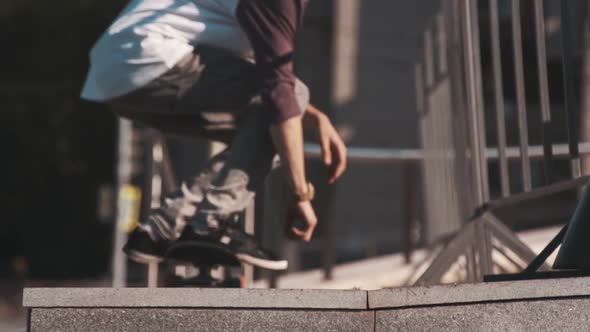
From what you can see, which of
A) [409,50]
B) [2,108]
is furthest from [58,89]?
[409,50]

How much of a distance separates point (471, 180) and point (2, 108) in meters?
23.5

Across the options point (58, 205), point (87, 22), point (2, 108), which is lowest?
point (58, 205)

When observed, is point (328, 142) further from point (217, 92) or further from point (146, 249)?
point (146, 249)

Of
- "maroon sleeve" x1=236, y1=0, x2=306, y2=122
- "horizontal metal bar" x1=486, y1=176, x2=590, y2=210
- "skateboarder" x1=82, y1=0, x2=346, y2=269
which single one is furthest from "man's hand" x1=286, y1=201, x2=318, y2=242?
"horizontal metal bar" x1=486, y1=176, x2=590, y2=210

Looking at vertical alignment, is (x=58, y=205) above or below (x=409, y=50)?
below

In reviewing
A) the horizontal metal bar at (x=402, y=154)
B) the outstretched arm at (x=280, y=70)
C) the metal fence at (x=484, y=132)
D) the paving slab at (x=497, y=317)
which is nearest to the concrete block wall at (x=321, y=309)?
the paving slab at (x=497, y=317)

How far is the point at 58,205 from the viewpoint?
28.8 m

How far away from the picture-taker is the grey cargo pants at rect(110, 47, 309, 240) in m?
3.47

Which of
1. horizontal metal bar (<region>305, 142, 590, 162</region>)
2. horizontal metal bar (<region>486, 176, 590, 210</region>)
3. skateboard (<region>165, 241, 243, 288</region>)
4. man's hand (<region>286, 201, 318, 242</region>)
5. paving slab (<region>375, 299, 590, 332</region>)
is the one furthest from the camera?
horizontal metal bar (<region>305, 142, 590, 162</region>)

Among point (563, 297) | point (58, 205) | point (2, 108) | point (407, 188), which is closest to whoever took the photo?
point (563, 297)

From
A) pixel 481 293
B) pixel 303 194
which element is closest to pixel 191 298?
pixel 481 293

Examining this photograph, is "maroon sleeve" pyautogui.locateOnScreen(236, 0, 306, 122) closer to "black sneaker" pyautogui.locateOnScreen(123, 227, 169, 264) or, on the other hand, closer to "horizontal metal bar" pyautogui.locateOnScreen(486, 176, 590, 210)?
"black sneaker" pyautogui.locateOnScreen(123, 227, 169, 264)

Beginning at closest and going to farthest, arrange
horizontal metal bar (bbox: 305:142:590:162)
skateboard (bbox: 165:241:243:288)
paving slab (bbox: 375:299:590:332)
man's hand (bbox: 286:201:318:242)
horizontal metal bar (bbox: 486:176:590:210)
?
paving slab (bbox: 375:299:590:332)
horizontal metal bar (bbox: 486:176:590:210)
skateboard (bbox: 165:241:243:288)
man's hand (bbox: 286:201:318:242)
horizontal metal bar (bbox: 305:142:590:162)

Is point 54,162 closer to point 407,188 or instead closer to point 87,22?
point 87,22
